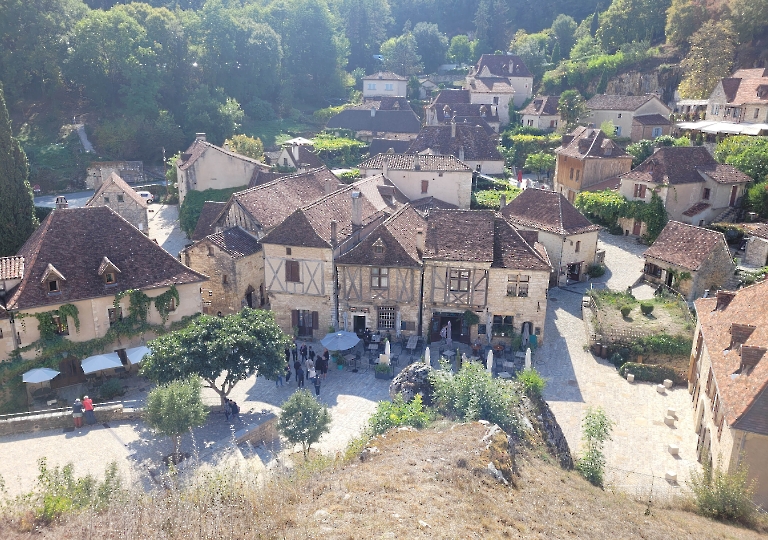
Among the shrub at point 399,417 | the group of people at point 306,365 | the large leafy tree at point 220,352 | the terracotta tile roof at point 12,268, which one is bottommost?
the group of people at point 306,365

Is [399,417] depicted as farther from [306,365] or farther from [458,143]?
[458,143]

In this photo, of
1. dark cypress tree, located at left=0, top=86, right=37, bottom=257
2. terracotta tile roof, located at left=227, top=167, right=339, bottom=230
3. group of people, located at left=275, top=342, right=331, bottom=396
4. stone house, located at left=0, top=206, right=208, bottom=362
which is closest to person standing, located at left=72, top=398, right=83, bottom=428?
stone house, located at left=0, top=206, right=208, bottom=362

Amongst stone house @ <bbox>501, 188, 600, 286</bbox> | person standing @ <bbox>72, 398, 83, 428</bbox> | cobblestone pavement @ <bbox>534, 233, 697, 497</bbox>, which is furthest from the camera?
stone house @ <bbox>501, 188, 600, 286</bbox>

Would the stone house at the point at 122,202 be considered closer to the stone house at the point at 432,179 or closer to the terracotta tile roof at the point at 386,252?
the stone house at the point at 432,179

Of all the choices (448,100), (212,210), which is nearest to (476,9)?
(448,100)

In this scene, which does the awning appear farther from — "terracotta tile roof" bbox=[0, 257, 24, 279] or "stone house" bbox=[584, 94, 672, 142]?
"stone house" bbox=[584, 94, 672, 142]

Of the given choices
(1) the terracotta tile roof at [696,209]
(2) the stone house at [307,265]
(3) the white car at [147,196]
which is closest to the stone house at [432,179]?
(2) the stone house at [307,265]

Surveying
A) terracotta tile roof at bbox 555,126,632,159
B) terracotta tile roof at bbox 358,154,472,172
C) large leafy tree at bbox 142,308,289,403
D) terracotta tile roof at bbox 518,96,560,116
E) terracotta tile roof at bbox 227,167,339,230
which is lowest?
large leafy tree at bbox 142,308,289,403
